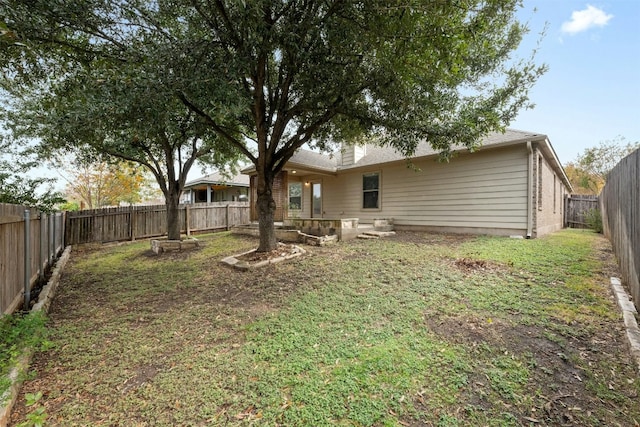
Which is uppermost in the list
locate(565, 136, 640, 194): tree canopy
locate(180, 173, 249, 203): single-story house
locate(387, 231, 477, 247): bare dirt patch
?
locate(565, 136, 640, 194): tree canopy

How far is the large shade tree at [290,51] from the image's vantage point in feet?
13.2

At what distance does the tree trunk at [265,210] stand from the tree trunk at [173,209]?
368cm

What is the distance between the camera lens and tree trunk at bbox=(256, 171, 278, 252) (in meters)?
6.40

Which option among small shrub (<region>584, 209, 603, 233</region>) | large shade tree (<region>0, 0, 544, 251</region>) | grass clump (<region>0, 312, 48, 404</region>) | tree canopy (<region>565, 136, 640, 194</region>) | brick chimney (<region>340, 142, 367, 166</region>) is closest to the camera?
grass clump (<region>0, 312, 48, 404</region>)

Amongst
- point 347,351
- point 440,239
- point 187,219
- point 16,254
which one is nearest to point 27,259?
point 16,254

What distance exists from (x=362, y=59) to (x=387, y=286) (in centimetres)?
425

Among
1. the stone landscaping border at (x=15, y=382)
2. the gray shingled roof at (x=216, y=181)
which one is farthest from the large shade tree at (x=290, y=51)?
the gray shingled roof at (x=216, y=181)

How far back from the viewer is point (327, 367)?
8.06 feet

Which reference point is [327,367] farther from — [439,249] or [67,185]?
[67,185]

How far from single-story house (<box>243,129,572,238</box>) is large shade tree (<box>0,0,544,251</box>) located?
2.76m

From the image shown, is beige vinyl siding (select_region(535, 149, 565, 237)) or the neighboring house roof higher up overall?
the neighboring house roof

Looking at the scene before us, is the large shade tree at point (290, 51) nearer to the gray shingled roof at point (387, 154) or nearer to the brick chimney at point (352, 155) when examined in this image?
the gray shingled roof at point (387, 154)

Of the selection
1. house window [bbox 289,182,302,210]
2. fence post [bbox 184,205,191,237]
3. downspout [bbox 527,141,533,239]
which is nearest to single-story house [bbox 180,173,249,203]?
fence post [bbox 184,205,191,237]

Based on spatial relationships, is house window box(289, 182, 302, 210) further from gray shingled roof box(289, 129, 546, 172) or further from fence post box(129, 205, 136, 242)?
fence post box(129, 205, 136, 242)
